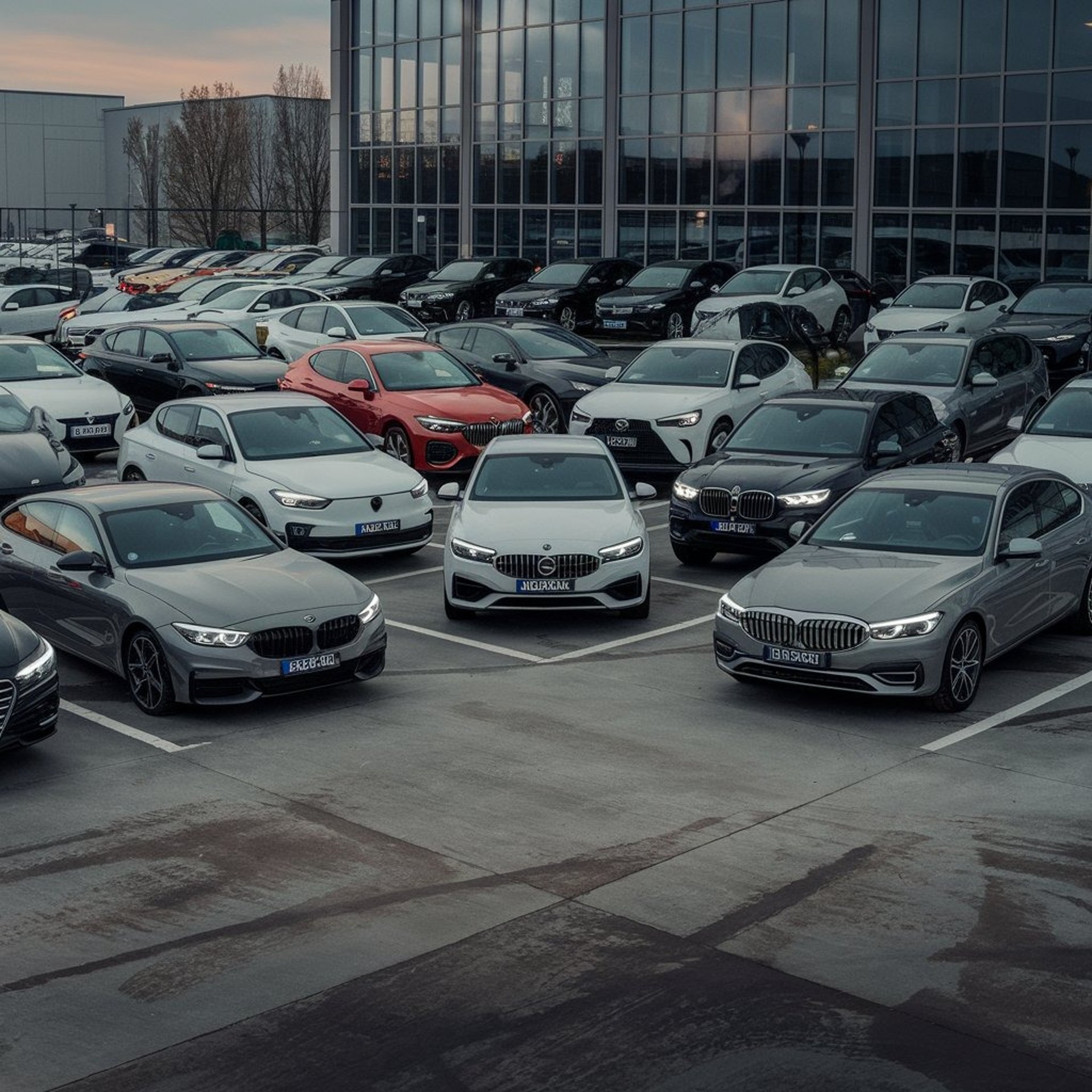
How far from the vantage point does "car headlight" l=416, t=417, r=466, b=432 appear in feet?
68.6

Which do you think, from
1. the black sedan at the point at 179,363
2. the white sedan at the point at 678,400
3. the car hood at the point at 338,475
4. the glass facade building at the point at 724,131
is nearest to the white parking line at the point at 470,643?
the car hood at the point at 338,475

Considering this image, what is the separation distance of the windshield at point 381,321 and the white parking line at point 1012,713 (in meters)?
17.5

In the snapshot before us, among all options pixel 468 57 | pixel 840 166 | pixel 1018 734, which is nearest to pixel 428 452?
pixel 1018 734

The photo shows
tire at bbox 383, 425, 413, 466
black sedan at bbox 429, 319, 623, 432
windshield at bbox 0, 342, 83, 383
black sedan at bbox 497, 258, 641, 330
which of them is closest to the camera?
tire at bbox 383, 425, 413, 466

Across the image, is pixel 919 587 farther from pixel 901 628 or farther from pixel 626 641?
pixel 626 641

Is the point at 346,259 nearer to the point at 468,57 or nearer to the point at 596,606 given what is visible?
the point at 468,57

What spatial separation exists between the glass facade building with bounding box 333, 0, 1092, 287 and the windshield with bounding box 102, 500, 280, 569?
90.3 feet

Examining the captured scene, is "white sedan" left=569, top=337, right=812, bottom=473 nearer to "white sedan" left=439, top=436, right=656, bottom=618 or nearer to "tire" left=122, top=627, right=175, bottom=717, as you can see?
"white sedan" left=439, top=436, right=656, bottom=618

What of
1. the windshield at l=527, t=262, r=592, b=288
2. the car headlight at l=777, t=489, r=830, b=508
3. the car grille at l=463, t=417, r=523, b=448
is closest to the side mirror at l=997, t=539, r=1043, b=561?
the car headlight at l=777, t=489, r=830, b=508

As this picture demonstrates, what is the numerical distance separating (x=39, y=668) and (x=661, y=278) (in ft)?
90.0

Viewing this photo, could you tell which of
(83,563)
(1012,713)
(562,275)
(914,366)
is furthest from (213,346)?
(1012,713)

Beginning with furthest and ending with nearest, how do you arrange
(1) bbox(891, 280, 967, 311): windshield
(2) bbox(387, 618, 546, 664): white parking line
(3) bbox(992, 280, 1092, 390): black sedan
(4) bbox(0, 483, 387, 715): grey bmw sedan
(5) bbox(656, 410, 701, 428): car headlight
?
(1) bbox(891, 280, 967, 311): windshield < (3) bbox(992, 280, 1092, 390): black sedan < (5) bbox(656, 410, 701, 428): car headlight < (2) bbox(387, 618, 546, 664): white parking line < (4) bbox(0, 483, 387, 715): grey bmw sedan

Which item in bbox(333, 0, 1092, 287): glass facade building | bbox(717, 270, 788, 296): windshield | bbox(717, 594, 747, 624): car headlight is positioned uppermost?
bbox(333, 0, 1092, 287): glass facade building

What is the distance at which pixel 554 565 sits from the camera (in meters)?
14.0
